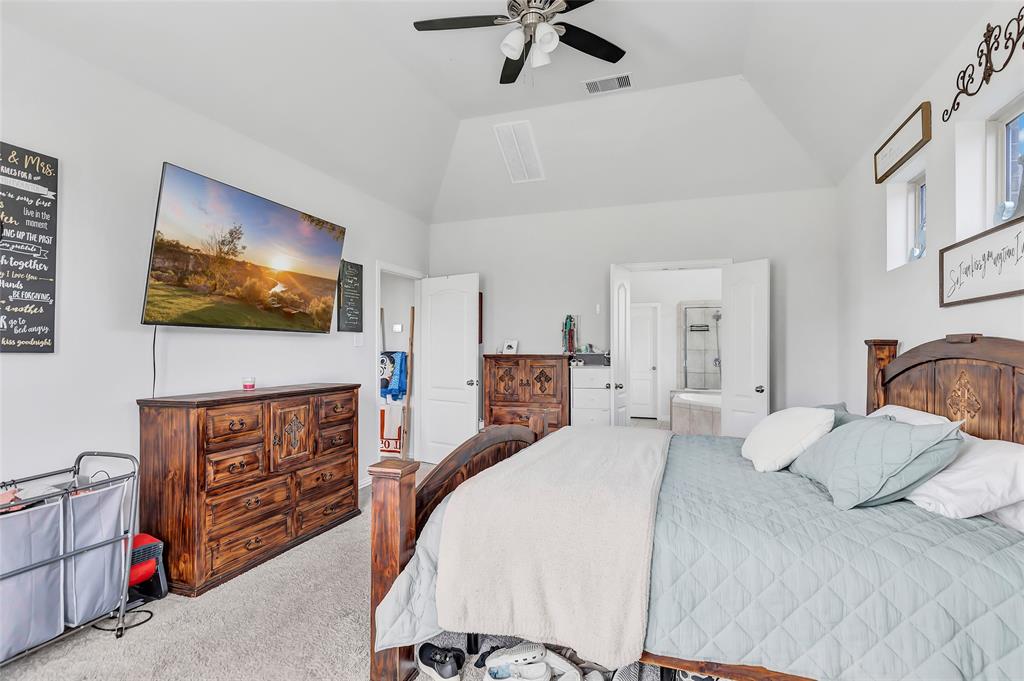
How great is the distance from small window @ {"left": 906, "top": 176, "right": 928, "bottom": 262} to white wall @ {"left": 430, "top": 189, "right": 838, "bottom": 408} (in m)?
1.35

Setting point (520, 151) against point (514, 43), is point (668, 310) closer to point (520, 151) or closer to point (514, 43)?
point (520, 151)

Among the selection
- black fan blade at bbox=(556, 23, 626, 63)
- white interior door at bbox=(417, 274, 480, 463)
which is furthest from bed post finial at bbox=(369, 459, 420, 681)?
white interior door at bbox=(417, 274, 480, 463)

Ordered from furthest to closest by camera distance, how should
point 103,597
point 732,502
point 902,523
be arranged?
point 103,597 → point 732,502 → point 902,523

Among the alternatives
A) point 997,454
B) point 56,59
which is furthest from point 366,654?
point 56,59

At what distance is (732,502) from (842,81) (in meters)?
2.69

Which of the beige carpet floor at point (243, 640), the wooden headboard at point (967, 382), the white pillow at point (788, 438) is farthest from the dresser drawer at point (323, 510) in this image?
the wooden headboard at point (967, 382)

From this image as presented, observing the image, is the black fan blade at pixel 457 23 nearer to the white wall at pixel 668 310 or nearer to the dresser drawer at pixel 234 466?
the dresser drawer at pixel 234 466

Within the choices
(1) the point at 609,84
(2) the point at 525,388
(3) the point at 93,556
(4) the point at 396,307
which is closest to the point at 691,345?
(2) the point at 525,388

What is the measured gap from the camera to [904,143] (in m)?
2.70

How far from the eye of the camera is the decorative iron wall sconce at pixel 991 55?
1.81m

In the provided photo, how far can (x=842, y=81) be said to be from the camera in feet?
9.53

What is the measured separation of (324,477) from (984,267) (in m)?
3.61

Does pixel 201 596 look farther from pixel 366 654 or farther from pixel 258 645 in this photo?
pixel 366 654

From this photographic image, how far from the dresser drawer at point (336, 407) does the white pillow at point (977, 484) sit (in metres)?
3.07
